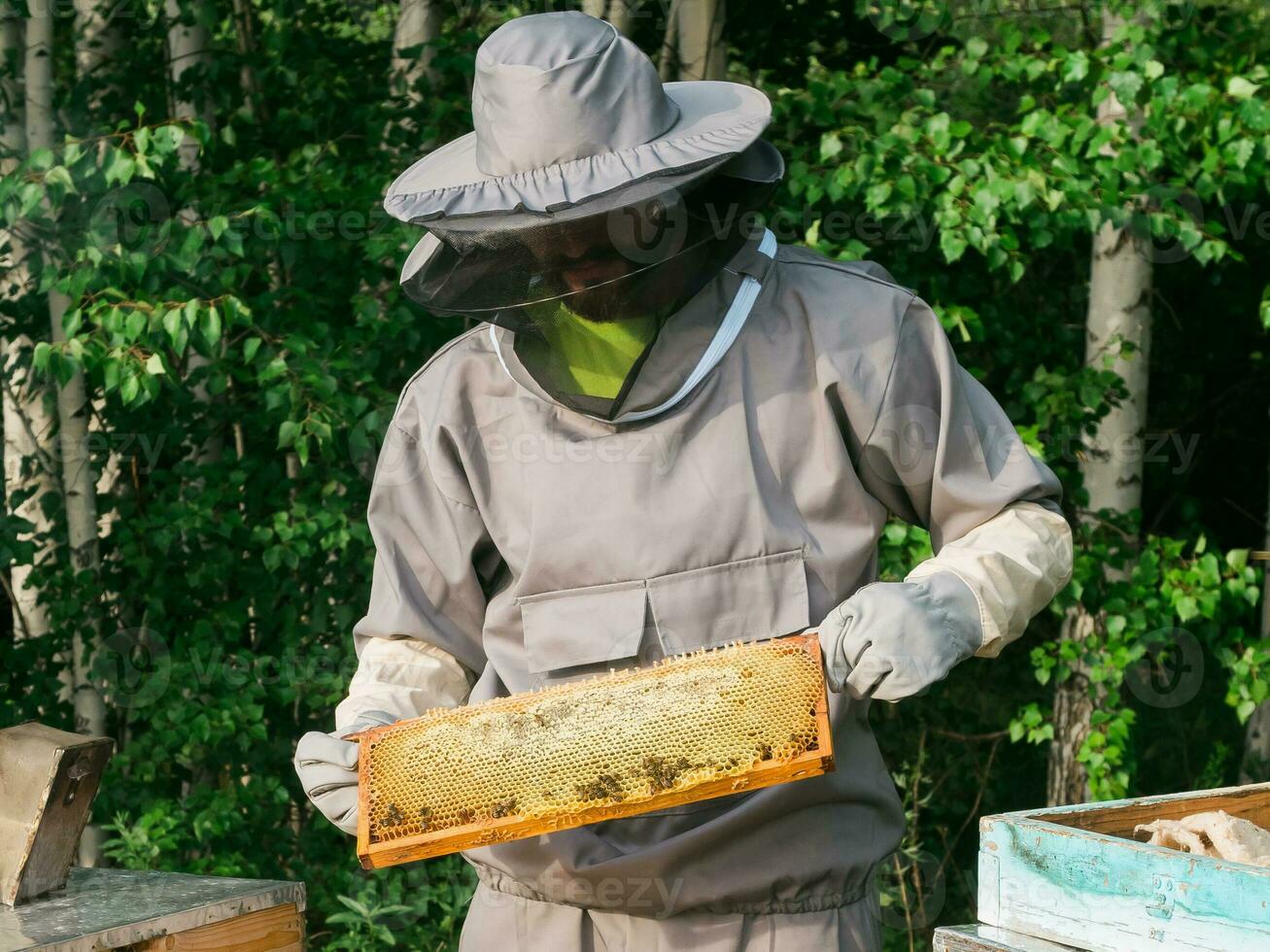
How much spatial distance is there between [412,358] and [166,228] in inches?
40.8

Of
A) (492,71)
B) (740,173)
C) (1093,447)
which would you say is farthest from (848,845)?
(1093,447)

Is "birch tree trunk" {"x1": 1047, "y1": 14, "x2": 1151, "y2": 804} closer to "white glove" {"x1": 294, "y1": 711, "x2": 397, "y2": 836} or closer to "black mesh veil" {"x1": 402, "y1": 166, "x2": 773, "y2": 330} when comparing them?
"black mesh veil" {"x1": 402, "y1": 166, "x2": 773, "y2": 330}

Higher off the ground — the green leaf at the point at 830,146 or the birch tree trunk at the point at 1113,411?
the green leaf at the point at 830,146

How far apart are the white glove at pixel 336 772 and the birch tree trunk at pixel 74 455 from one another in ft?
9.65

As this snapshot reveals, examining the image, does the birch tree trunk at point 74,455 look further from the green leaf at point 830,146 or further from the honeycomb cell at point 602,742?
the honeycomb cell at point 602,742

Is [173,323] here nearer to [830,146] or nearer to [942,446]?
[830,146]

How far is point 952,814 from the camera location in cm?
677

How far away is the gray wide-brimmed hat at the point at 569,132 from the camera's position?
1857mm

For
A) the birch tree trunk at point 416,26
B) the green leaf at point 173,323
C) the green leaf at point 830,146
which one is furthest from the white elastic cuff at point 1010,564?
the birch tree trunk at point 416,26

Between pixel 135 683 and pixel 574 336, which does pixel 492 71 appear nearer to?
pixel 574 336

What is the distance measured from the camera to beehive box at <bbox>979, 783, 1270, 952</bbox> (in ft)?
5.34

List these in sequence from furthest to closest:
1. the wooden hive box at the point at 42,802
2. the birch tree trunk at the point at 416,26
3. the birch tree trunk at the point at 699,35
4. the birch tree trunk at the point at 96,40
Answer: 1. the birch tree trunk at the point at 416,26
2. the birch tree trunk at the point at 96,40
3. the birch tree trunk at the point at 699,35
4. the wooden hive box at the point at 42,802

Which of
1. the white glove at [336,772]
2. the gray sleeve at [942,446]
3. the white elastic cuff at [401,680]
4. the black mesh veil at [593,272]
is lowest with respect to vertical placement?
the white glove at [336,772]

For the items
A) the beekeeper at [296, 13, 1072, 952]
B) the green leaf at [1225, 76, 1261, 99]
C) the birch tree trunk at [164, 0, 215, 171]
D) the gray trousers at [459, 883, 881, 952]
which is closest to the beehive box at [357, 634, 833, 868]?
the beekeeper at [296, 13, 1072, 952]
